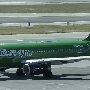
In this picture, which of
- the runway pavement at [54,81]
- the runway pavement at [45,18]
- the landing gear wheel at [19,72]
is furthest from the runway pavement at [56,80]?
the runway pavement at [45,18]

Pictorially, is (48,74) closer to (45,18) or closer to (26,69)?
(26,69)

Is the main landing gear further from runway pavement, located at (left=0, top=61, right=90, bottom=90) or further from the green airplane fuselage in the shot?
the green airplane fuselage

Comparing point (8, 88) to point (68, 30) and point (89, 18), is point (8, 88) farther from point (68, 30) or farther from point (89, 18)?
point (89, 18)

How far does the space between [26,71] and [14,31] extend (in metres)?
43.5

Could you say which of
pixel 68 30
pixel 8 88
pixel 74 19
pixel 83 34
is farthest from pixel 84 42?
pixel 74 19

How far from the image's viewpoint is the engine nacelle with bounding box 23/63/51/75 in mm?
52956

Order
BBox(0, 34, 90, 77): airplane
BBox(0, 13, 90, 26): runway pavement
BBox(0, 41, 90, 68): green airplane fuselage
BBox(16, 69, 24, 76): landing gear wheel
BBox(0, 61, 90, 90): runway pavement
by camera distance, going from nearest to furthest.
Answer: BBox(0, 61, 90, 90): runway pavement, BBox(0, 34, 90, 77): airplane, BBox(0, 41, 90, 68): green airplane fuselage, BBox(16, 69, 24, 76): landing gear wheel, BBox(0, 13, 90, 26): runway pavement

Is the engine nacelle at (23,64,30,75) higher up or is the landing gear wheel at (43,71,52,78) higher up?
the engine nacelle at (23,64,30,75)

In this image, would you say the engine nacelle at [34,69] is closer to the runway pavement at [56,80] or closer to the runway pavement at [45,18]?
the runway pavement at [56,80]

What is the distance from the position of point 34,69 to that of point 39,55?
2432 mm

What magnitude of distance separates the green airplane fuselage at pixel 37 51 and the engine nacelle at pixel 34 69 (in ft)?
4.47

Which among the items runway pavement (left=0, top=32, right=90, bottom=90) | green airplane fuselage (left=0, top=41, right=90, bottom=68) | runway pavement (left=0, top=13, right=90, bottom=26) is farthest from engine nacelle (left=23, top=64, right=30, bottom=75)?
runway pavement (left=0, top=13, right=90, bottom=26)

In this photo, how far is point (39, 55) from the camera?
54812 millimetres

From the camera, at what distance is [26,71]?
175 ft
